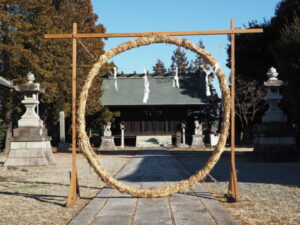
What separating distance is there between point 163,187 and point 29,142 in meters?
10.2

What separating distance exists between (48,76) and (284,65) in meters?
13.8

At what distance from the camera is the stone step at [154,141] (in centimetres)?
2994

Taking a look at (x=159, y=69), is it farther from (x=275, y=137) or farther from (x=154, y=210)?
(x=275, y=137)

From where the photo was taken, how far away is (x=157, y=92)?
32188 mm

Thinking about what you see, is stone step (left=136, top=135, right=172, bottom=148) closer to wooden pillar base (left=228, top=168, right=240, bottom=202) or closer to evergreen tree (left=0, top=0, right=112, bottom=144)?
evergreen tree (left=0, top=0, right=112, bottom=144)

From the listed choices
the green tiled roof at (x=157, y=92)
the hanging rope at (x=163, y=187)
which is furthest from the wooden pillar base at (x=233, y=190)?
the green tiled roof at (x=157, y=92)

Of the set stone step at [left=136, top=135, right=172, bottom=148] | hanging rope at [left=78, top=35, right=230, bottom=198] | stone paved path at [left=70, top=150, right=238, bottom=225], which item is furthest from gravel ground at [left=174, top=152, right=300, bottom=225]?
stone step at [left=136, top=135, right=172, bottom=148]

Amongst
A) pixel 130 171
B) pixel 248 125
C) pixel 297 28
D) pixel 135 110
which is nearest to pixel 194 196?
pixel 130 171

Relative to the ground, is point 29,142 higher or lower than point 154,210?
higher

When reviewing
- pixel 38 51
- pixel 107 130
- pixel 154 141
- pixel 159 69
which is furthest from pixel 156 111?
pixel 159 69

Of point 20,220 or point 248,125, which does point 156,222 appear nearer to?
point 20,220

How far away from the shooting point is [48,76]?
2222cm

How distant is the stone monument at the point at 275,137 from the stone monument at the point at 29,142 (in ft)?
30.3

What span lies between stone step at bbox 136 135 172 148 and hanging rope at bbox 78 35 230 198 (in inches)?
919
